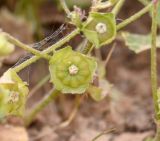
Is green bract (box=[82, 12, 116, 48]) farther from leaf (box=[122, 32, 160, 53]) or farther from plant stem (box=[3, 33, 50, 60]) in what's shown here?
leaf (box=[122, 32, 160, 53])

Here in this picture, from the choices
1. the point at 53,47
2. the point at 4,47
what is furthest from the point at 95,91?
the point at 4,47

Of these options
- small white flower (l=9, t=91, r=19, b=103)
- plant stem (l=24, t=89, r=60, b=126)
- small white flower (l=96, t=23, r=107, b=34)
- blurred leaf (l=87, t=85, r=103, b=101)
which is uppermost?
small white flower (l=96, t=23, r=107, b=34)

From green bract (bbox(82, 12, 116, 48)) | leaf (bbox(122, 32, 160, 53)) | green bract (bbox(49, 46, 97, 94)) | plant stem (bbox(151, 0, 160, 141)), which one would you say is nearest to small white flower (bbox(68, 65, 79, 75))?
green bract (bbox(49, 46, 97, 94))

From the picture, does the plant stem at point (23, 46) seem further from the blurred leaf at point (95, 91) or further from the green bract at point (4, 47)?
the blurred leaf at point (95, 91)

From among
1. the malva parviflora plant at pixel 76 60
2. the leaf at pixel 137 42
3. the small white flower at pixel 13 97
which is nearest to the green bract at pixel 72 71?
the malva parviflora plant at pixel 76 60

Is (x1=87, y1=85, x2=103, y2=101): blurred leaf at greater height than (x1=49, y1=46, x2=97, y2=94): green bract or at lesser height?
lesser

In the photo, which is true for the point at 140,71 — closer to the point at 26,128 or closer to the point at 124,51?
the point at 124,51

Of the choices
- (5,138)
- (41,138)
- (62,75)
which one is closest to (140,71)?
(41,138)
